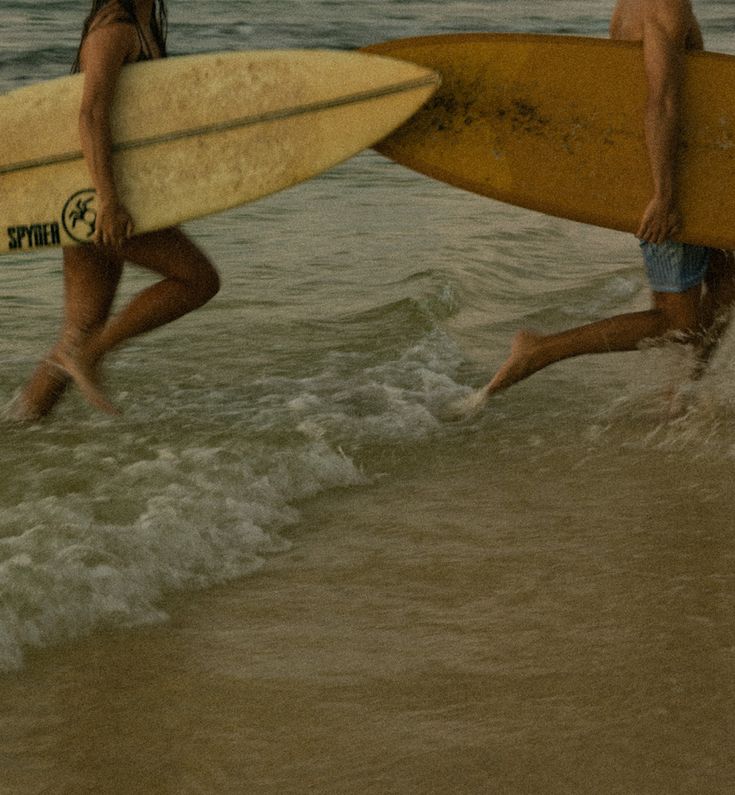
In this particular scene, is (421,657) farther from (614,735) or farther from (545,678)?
(614,735)

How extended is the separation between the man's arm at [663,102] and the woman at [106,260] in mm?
1219

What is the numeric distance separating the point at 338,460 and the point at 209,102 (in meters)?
1.07

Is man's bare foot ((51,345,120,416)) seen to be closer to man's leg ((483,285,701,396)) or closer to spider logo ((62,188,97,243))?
spider logo ((62,188,97,243))

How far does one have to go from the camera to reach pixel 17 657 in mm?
2547

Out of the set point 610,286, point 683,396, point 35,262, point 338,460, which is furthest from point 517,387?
point 35,262

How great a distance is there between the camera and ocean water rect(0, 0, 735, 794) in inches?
88.5

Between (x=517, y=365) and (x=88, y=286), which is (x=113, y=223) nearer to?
(x=88, y=286)

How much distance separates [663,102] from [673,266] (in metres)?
0.46

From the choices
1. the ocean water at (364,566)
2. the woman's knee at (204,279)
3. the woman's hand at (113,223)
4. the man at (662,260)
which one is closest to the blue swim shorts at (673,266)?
the man at (662,260)

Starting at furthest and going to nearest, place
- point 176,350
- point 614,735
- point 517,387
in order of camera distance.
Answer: point 176,350
point 517,387
point 614,735

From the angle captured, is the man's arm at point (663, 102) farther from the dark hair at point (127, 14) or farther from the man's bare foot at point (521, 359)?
the dark hair at point (127, 14)

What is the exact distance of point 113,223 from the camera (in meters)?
3.62

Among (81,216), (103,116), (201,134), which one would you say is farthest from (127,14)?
(81,216)

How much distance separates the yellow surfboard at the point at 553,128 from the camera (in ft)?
12.6
